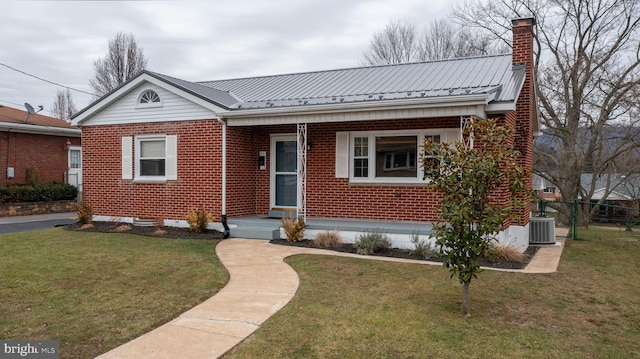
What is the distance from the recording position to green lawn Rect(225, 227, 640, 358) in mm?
4266

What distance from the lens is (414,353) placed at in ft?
13.6

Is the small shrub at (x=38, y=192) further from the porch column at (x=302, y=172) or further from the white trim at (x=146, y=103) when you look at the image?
the porch column at (x=302, y=172)

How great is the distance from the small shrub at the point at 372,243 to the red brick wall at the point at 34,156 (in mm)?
15037

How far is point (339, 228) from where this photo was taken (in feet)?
32.6

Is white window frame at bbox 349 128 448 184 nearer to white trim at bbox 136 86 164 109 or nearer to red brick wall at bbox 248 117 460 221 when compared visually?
red brick wall at bbox 248 117 460 221

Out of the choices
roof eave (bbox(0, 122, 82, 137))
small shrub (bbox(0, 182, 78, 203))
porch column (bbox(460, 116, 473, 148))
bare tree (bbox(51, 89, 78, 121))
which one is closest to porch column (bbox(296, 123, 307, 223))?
porch column (bbox(460, 116, 473, 148))

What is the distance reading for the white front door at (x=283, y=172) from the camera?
11.9m

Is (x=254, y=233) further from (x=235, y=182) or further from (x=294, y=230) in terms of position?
(x=235, y=182)

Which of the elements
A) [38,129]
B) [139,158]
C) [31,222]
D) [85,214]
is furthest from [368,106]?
[38,129]

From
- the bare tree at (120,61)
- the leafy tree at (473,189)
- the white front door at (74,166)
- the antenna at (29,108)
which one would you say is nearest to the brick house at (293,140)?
the leafy tree at (473,189)

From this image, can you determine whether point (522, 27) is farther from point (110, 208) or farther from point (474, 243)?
point (110, 208)

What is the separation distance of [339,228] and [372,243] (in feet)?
3.84

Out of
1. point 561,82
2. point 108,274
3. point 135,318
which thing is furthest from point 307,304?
point 561,82

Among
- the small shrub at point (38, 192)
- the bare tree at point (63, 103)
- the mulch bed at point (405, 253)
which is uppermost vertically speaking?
the bare tree at point (63, 103)
